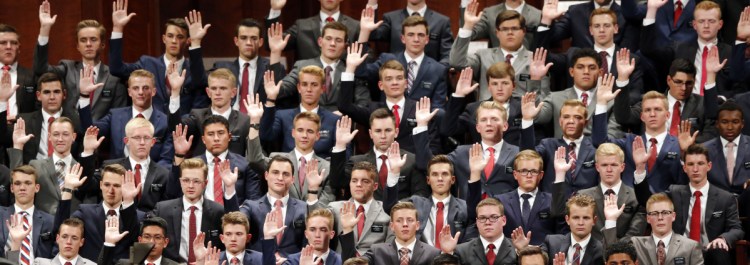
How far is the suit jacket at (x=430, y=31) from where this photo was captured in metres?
10.9

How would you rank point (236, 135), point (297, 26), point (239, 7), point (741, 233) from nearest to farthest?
point (741, 233) < point (236, 135) < point (297, 26) < point (239, 7)

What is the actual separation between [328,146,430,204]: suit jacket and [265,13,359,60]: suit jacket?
4.23ft

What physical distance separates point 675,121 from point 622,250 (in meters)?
1.75

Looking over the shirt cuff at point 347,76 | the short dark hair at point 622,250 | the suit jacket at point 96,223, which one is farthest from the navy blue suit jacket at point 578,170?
the suit jacket at point 96,223

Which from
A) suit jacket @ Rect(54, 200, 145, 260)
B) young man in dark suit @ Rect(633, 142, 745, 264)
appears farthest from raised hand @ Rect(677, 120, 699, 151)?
suit jacket @ Rect(54, 200, 145, 260)

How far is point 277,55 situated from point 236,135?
0.76 m

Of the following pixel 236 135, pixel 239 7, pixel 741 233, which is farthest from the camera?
pixel 239 7

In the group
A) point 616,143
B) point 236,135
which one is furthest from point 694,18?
point 236,135

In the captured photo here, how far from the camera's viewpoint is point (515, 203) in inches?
370


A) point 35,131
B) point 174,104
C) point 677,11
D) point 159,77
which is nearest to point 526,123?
point 677,11

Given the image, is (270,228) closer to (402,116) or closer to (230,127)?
(230,127)

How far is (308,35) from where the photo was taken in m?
10.9

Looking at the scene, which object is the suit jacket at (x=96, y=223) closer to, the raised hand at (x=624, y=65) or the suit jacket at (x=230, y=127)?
the suit jacket at (x=230, y=127)

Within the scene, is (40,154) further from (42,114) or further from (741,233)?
(741,233)
